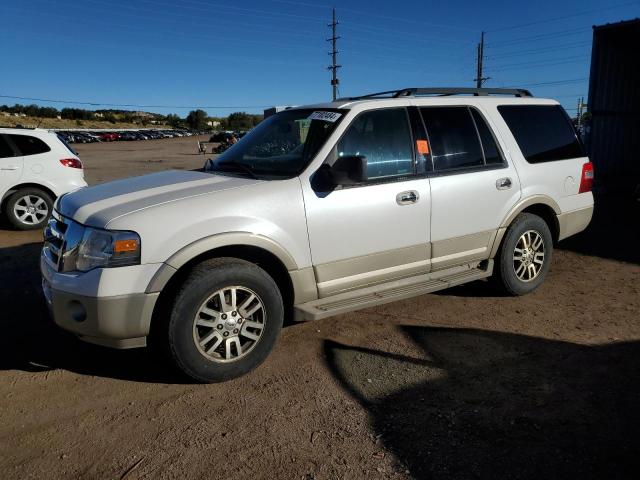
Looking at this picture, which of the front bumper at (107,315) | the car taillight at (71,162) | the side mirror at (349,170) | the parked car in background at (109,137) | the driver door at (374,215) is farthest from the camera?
the parked car in background at (109,137)

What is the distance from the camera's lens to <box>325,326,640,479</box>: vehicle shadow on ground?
2545 millimetres

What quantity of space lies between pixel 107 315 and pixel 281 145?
197 cm

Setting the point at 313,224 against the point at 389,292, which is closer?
the point at 313,224

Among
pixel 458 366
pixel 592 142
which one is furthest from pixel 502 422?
pixel 592 142

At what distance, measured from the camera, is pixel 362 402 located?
313cm

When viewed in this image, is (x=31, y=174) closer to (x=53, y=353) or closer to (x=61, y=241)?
(x=53, y=353)

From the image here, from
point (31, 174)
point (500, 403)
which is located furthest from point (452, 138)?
point (31, 174)

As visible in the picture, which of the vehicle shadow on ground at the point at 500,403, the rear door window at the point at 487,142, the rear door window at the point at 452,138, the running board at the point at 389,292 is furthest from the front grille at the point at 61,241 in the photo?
the rear door window at the point at 487,142

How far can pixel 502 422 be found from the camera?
Result: 9.46 feet

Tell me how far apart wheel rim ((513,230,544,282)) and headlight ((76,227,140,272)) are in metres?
3.38

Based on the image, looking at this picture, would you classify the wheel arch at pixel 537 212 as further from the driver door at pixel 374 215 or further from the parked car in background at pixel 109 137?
the parked car in background at pixel 109 137

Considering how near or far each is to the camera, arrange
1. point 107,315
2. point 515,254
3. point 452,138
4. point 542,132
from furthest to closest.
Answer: point 542,132 → point 515,254 → point 452,138 → point 107,315

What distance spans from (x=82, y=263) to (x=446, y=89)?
336cm

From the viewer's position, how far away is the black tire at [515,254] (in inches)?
186
